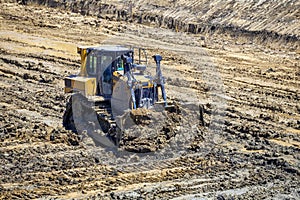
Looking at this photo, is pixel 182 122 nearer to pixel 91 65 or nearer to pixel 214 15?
pixel 91 65

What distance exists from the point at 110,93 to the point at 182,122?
1.82 metres

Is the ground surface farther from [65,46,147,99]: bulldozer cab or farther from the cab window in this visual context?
the cab window

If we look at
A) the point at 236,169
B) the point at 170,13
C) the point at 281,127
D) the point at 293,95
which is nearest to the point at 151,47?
the point at 170,13

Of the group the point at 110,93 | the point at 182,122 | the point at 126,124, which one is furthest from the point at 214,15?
the point at 126,124

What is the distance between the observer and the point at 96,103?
47.5 feet

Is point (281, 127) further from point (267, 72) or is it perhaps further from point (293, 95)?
point (267, 72)

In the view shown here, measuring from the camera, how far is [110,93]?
14742 mm

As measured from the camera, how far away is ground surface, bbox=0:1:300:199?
12375mm

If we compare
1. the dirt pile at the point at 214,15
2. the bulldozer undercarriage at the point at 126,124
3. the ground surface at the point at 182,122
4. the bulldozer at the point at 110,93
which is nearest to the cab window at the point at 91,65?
the bulldozer at the point at 110,93

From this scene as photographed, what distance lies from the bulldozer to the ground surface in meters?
0.47

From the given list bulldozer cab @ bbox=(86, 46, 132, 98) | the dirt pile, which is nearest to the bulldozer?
bulldozer cab @ bbox=(86, 46, 132, 98)

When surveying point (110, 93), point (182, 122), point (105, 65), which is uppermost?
point (105, 65)

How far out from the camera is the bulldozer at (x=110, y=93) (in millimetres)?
13930

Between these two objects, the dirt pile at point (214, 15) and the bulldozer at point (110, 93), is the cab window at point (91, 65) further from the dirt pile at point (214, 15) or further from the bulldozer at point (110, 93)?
the dirt pile at point (214, 15)
